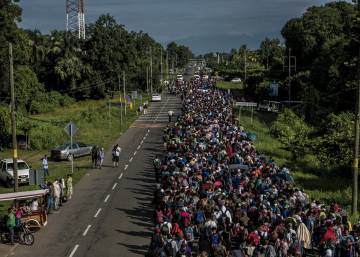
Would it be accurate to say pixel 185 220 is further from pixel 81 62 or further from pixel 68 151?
pixel 81 62

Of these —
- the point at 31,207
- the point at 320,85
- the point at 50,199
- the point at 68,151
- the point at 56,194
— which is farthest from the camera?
the point at 320,85

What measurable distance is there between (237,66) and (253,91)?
7226cm

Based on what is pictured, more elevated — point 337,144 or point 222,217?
point 222,217

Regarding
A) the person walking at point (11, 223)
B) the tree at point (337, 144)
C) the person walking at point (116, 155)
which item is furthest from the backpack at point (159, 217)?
the tree at point (337, 144)

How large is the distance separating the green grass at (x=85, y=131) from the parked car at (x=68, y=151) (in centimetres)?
47

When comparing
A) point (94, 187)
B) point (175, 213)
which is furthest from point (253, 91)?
point (175, 213)

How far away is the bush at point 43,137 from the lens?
159 feet

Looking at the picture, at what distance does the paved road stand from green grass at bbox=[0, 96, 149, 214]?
2.07 m

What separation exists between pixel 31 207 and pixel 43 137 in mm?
25357

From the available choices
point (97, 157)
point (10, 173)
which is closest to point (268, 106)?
point (97, 157)

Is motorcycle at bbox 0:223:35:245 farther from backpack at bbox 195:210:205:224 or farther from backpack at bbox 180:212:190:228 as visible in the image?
backpack at bbox 195:210:205:224

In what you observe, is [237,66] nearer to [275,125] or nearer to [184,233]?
[275,125]

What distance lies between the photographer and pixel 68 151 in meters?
42.2

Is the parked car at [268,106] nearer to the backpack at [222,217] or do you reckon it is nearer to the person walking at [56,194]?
the person walking at [56,194]
